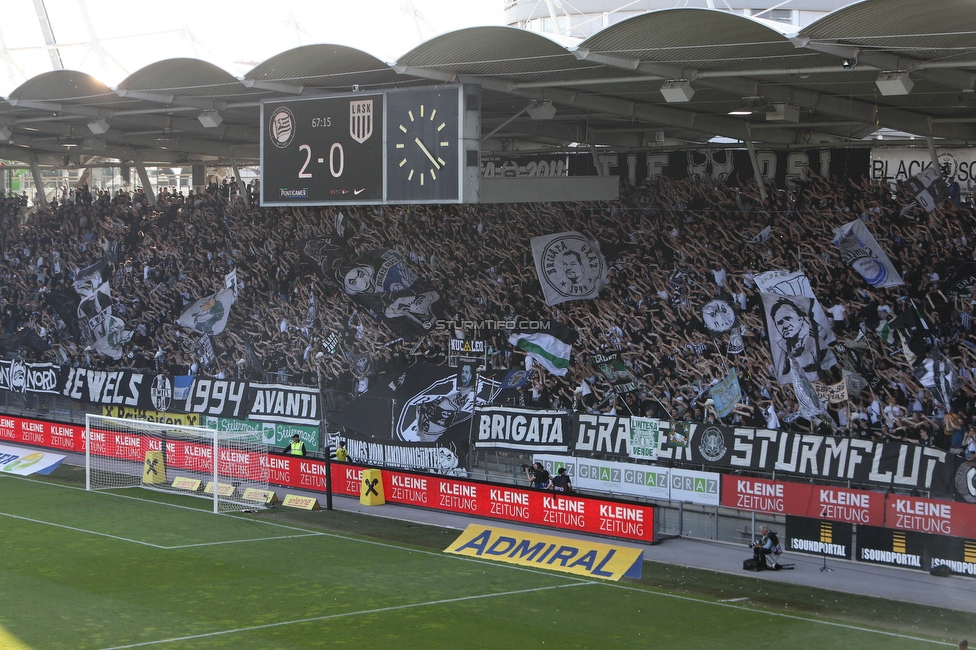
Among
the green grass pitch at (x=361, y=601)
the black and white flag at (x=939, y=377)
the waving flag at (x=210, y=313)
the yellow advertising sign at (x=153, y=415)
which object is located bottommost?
the green grass pitch at (x=361, y=601)

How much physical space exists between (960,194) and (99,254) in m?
27.3

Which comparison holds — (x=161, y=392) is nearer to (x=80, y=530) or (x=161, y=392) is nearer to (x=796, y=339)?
(x=80, y=530)

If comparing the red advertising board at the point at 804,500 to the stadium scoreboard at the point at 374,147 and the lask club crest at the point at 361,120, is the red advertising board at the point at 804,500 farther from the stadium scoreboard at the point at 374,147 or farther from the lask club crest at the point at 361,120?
the lask club crest at the point at 361,120

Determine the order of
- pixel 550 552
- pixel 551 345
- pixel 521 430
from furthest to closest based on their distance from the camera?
pixel 551 345, pixel 521 430, pixel 550 552

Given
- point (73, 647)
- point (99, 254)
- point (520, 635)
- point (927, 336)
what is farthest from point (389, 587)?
point (99, 254)

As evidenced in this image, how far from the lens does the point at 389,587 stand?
55.0 feet

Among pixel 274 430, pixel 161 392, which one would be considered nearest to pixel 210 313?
pixel 161 392

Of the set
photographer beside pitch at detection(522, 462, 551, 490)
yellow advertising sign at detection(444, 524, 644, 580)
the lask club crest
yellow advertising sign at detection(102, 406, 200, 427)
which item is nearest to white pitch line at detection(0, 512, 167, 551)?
yellow advertising sign at detection(444, 524, 644, 580)

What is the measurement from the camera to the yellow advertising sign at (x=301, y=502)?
2330 centimetres

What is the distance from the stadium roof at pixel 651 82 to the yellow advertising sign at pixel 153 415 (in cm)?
798

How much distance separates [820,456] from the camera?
19.3 meters

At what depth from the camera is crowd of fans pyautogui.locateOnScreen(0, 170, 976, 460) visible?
70.9 ft

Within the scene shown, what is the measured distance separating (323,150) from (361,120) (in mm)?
960

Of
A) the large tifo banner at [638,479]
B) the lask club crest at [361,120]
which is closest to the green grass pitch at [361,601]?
the large tifo banner at [638,479]
